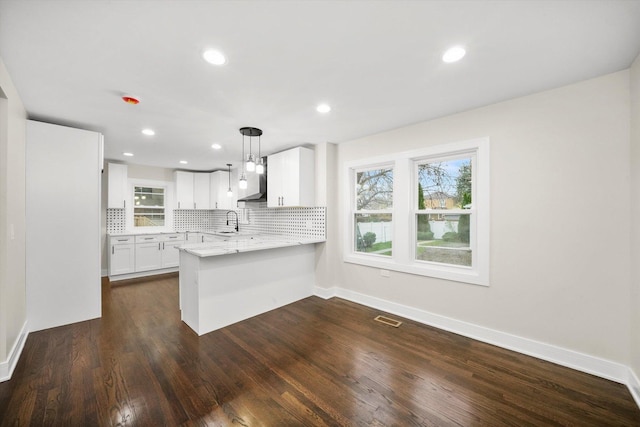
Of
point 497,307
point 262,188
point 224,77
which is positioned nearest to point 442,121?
point 497,307

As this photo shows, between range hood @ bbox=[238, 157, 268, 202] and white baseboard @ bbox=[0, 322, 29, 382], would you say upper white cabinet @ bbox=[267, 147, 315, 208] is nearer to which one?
range hood @ bbox=[238, 157, 268, 202]

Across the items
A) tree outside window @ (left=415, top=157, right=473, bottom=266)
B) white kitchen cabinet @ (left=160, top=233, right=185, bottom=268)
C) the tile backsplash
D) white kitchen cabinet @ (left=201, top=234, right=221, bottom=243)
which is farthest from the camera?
white kitchen cabinet @ (left=201, top=234, right=221, bottom=243)

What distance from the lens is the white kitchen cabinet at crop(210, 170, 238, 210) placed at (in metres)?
6.08

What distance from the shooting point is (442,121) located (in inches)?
115

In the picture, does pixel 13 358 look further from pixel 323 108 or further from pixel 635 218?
pixel 635 218

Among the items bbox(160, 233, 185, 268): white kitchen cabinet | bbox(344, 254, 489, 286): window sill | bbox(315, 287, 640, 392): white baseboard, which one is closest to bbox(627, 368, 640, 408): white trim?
bbox(315, 287, 640, 392): white baseboard

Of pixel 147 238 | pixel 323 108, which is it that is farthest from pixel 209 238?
pixel 323 108

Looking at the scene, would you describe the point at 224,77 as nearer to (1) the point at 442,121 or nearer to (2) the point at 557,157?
(1) the point at 442,121

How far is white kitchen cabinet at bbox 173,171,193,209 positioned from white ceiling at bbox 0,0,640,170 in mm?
3180

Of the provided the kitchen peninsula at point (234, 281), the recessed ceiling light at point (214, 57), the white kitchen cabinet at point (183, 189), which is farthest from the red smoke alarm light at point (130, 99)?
the white kitchen cabinet at point (183, 189)

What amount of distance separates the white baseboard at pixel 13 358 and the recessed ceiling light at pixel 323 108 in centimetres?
340

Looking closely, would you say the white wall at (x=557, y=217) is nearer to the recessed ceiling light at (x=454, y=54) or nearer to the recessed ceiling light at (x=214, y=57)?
the recessed ceiling light at (x=454, y=54)

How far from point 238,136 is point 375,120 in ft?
6.19

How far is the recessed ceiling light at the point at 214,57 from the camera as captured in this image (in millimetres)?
1717
